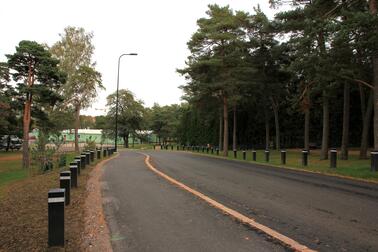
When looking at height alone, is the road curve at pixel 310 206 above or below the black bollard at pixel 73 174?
below

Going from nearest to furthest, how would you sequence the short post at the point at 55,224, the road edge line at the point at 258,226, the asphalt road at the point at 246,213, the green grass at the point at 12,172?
the road edge line at the point at 258,226 < the short post at the point at 55,224 < the asphalt road at the point at 246,213 < the green grass at the point at 12,172

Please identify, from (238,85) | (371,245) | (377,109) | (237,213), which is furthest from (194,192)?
(238,85)

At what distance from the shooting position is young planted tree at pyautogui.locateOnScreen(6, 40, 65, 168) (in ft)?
94.5

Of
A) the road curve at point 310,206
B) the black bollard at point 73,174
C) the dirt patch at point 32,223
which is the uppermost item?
the black bollard at point 73,174

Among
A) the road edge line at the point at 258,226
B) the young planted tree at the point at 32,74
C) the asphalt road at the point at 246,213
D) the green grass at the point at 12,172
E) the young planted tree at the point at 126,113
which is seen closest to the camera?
the road edge line at the point at 258,226

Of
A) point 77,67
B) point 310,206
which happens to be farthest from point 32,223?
point 77,67

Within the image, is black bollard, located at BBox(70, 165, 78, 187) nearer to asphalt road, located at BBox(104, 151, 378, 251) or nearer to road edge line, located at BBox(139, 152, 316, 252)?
asphalt road, located at BBox(104, 151, 378, 251)

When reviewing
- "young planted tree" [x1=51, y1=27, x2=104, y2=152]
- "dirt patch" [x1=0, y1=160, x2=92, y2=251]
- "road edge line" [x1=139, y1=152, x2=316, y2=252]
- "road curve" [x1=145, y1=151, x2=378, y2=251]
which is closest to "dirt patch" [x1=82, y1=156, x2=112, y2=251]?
"dirt patch" [x1=0, y1=160, x2=92, y2=251]

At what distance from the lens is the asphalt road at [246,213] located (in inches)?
222

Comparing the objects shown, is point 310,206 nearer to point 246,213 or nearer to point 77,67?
point 246,213

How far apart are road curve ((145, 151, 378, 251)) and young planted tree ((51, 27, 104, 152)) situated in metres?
41.1

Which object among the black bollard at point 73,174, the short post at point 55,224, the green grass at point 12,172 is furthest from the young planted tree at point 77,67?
the short post at point 55,224

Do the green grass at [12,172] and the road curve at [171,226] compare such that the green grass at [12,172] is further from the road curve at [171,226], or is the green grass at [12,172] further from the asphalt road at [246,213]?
the asphalt road at [246,213]

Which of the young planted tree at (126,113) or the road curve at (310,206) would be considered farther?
the young planted tree at (126,113)
